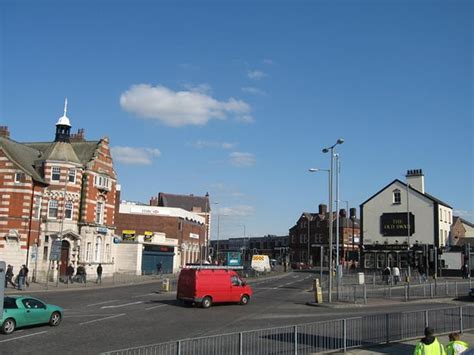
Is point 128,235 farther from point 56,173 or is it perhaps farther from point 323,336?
point 323,336

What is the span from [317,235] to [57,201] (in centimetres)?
8032

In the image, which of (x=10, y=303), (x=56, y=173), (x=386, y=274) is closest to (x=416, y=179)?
(x=386, y=274)

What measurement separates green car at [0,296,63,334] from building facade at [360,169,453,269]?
2098 inches

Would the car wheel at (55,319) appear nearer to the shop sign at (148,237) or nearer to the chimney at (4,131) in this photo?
the chimney at (4,131)

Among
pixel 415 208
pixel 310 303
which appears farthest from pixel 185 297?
pixel 415 208

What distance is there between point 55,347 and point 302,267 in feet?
298

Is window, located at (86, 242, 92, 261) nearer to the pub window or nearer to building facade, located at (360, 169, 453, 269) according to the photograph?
the pub window

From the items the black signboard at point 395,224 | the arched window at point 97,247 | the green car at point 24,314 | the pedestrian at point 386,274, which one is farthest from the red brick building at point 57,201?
the black signboard at point 395,224

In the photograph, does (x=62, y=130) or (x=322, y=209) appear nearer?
(x=62, y=130)

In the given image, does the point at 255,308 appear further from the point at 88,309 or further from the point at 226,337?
the point at 226,337

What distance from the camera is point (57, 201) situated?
49469 millimetres

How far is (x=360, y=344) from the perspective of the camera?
1538cm

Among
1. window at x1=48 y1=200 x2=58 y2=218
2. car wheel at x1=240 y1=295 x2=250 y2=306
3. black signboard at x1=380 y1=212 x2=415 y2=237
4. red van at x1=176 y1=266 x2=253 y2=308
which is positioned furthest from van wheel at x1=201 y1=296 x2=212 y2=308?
black signboard at x1=380 y1=212 x2=415 y2=237

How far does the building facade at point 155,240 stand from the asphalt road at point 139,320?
31.6 metres
